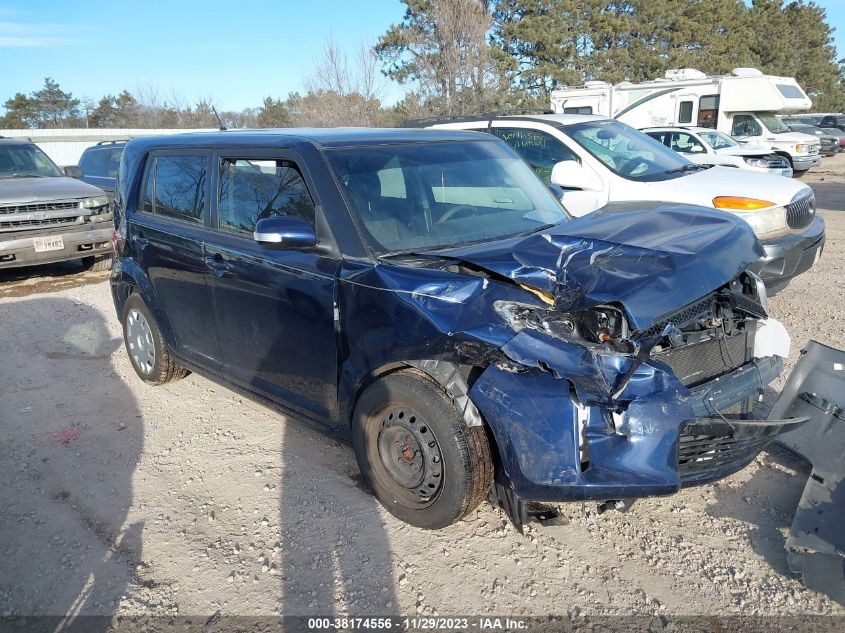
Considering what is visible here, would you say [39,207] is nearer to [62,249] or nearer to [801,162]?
[62,249]

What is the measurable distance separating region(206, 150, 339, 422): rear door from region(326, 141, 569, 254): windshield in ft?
0.95

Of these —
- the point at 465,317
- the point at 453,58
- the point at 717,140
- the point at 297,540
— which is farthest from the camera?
the point at 453,58

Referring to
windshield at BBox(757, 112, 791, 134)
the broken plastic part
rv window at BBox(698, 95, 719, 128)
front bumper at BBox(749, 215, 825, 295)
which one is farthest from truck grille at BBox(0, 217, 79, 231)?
windshield at BBox(757, 112, 791, 134)

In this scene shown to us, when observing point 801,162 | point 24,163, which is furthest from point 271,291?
point 801,162

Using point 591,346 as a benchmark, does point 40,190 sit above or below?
above

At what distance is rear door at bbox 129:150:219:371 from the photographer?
4258 millimetres

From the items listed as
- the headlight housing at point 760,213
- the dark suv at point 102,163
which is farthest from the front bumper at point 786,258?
the dark suv at point 102,163

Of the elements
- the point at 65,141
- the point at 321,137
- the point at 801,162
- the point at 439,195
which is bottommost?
the point at 801,162

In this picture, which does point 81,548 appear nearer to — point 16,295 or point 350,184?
point 350,184

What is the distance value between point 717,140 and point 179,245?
15.9 m

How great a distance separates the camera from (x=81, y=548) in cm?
327

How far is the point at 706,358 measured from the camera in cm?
320

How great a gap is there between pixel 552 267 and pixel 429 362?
27.4 inches

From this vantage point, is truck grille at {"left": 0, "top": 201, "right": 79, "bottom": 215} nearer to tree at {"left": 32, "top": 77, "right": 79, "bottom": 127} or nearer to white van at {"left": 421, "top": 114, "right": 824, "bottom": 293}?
white van at {"left": 421, "top": 114, "right": 824, "bottom": 293}
